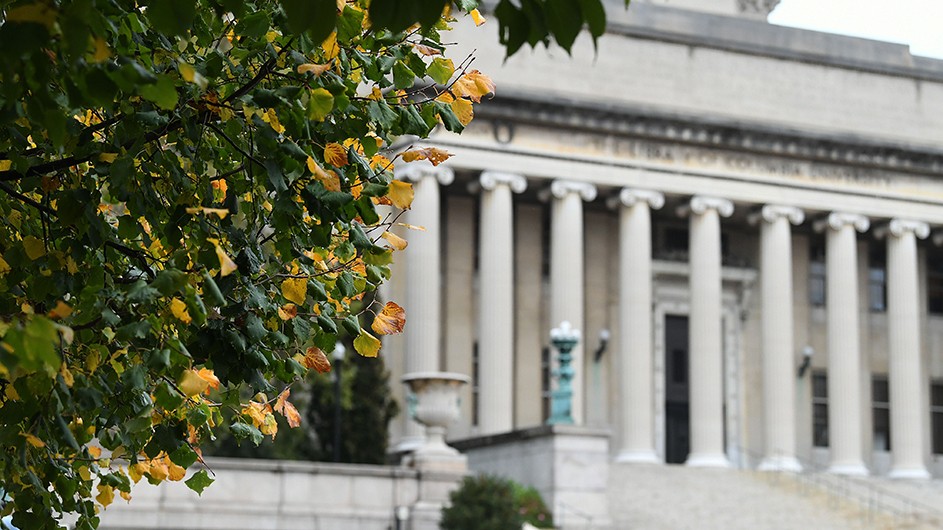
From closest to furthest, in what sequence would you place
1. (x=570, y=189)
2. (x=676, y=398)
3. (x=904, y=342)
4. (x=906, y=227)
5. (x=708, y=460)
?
(x=708, y=460) → (x=570, y=189) → (x=904, y=342) → (x=906, y=227) → (x=676, y=398)

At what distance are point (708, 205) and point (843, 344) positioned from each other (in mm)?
5808

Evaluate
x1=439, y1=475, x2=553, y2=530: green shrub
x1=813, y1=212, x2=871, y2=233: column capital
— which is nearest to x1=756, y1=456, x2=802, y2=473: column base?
x1=813, y1=212, x2=871, y2=233: column capital

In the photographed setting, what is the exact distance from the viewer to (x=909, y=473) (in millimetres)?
47656

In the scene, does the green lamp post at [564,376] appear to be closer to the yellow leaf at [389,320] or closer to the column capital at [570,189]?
the column capital at [570,189]

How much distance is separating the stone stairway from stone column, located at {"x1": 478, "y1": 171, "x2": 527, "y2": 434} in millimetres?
4605

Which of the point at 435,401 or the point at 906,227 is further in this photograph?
the point at 906,227

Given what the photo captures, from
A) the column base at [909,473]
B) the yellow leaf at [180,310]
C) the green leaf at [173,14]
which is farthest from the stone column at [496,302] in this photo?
the green leaf at [173,14]

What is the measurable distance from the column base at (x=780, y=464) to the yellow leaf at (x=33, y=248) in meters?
39.2

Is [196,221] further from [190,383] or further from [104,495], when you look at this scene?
[104,495]

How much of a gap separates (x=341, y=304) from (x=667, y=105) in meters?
39.5

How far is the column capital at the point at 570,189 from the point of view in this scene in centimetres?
4469

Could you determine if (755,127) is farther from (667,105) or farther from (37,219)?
(37,219)

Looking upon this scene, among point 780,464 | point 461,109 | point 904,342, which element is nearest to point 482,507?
point 461,109

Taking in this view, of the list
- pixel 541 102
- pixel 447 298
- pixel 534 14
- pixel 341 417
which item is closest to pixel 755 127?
pixel 541 102
